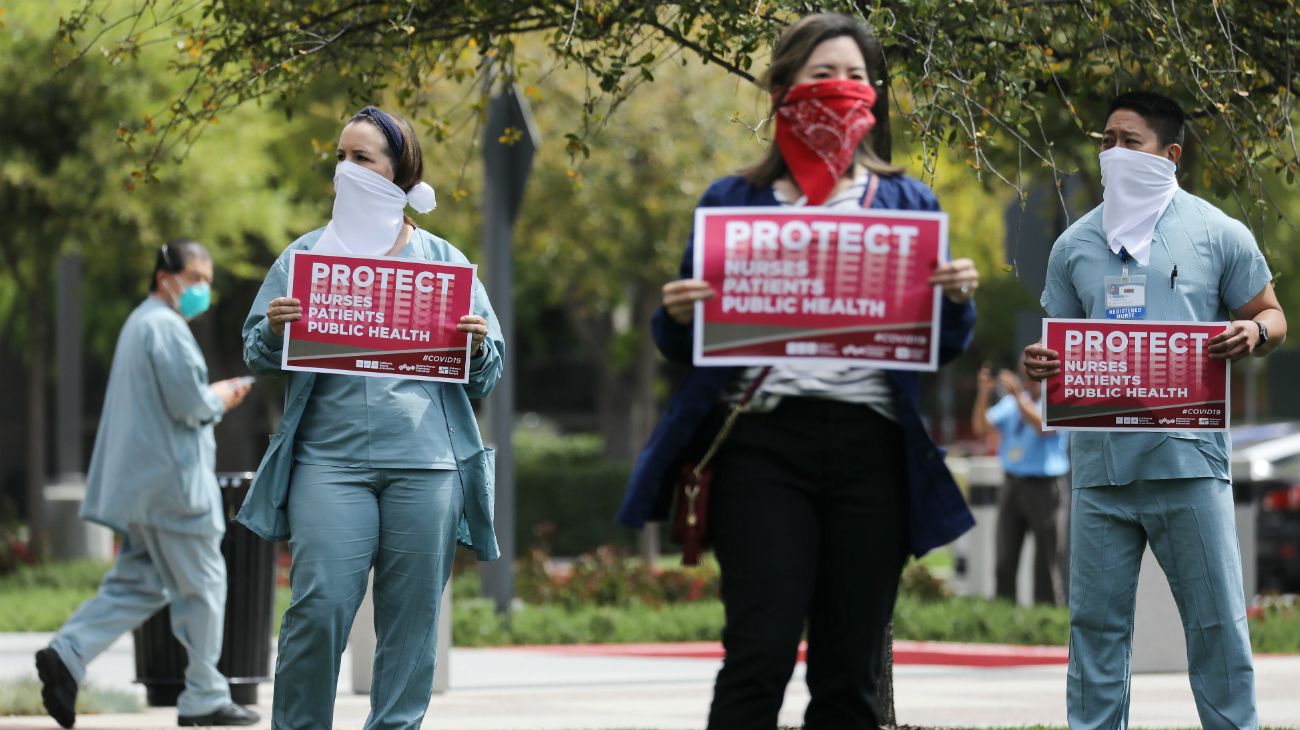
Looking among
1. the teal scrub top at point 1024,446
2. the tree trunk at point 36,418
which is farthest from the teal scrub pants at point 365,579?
the tree trunk at point 36,418

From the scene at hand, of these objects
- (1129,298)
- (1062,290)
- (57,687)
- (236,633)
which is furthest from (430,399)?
(236,633)

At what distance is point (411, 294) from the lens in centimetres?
536

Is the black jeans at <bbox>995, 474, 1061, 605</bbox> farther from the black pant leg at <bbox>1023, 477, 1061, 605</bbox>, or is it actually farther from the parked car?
the parked car

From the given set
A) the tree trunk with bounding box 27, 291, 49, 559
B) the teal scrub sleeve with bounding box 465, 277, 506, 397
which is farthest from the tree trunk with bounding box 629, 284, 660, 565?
the teal scrub sleeve with bounding box 465, 277, 506, 397

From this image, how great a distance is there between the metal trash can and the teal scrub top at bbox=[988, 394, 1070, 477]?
5915 millimetres

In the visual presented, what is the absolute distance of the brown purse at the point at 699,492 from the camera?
4.25m

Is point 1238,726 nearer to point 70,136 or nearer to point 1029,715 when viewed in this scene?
point 1029,715

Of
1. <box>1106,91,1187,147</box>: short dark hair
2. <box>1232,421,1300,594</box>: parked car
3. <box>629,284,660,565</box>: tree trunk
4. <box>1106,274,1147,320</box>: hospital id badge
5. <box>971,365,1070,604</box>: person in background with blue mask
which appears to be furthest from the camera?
<box>629,284,660,565</box>: tree trunk

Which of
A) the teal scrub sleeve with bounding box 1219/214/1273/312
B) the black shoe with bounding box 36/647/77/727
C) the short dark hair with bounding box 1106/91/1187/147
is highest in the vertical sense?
the short dark hair with bounding box 1106/91/1187/147

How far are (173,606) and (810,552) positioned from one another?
4.58m

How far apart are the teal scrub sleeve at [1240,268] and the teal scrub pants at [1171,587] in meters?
0.53

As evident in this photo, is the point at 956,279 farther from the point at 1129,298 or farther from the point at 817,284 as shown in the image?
the point at 1129,298

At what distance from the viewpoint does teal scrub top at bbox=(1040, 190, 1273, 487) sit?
559 cm

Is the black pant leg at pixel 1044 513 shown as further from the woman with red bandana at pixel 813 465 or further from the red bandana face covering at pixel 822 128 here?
the red bandana face covering at pixel 822 128
